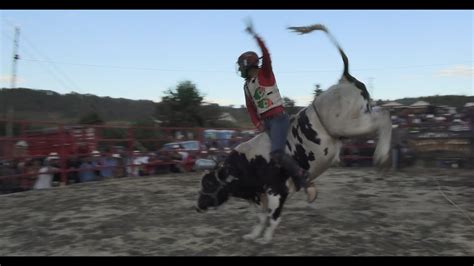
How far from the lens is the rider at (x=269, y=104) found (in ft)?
16.6

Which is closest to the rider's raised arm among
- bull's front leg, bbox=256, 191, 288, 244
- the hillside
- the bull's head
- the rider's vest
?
the rider's vest

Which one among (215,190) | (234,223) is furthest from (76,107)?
(215,190)

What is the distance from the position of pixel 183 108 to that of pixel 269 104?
92.3 ft

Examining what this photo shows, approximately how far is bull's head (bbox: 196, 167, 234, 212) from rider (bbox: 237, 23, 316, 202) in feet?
2.20

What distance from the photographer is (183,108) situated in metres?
33.0

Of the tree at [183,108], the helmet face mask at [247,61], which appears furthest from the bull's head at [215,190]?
the tree at [183,108]

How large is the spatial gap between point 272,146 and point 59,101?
5145 centimetres

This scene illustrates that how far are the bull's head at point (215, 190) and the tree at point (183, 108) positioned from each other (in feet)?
88.2

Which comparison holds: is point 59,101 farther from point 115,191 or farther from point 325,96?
point 325,96

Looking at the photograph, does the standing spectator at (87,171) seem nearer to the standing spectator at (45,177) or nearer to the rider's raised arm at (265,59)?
the standing spectator at (45,177)

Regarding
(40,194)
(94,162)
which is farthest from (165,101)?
(40,194)

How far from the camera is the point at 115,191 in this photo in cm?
905

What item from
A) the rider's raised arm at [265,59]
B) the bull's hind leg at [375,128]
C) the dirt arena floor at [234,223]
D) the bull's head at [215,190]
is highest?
the rider's raised arm at [265,59]

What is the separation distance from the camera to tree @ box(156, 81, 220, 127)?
1286 inches
